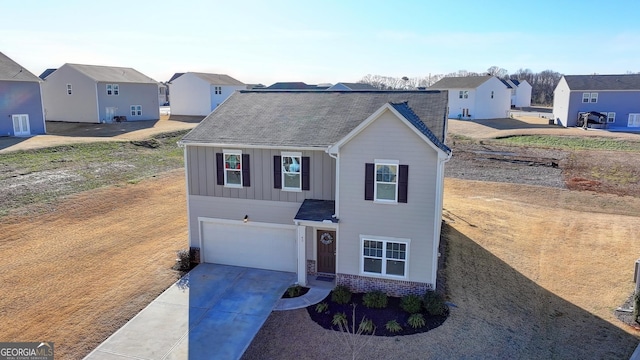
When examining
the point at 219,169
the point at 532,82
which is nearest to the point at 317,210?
the point at 219,169

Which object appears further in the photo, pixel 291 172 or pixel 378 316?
pixel 291 172

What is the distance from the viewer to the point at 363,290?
1579 cm

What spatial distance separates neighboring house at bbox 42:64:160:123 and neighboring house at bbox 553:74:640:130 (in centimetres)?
5620

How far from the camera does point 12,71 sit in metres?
42.1

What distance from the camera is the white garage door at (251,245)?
17.7 metres

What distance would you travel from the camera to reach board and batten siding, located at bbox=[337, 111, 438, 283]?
14.7 m

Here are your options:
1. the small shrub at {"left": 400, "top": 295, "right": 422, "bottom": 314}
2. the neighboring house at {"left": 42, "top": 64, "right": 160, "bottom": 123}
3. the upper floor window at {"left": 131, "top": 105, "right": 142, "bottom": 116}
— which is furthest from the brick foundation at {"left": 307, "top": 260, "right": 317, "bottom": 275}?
the upper floor window at {"left": 131, "top": 105, "right": 142, "bottom": 116}

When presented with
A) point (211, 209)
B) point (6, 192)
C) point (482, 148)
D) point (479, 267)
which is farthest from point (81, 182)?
point (482, 148)

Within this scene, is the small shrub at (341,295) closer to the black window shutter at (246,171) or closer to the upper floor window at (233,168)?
the black window shutter at (246,171)

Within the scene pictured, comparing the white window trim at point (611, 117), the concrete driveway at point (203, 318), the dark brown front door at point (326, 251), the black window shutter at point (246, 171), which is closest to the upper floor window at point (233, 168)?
the black window shutter at point (246, 171)

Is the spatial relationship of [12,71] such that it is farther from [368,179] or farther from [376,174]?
[376,174]

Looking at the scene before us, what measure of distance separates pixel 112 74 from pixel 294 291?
51460mm

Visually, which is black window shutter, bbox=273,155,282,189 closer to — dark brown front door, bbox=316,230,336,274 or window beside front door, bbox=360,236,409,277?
dark brown front door, bbox=316,230,336,274

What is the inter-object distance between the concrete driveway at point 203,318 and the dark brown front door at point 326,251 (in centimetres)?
133
